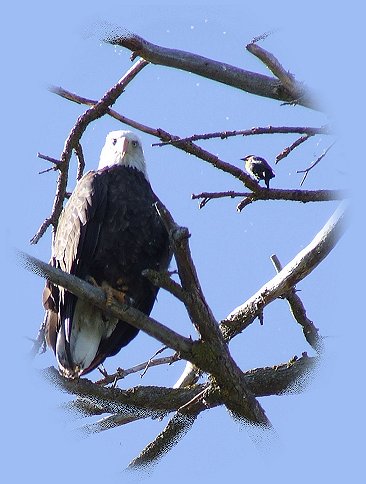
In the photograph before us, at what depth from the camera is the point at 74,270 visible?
4.89m

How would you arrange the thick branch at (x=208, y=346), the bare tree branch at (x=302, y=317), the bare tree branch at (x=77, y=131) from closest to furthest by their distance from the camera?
1. the thick branch at (x=208, y=346)
2. the bare tree branch at (x=77, y=131)
3. the bare tree branch at (x=302, y=317)

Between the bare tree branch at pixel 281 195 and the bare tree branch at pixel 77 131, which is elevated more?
the bare tree branch at pixel 77 131

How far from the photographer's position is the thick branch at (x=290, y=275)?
178 inches

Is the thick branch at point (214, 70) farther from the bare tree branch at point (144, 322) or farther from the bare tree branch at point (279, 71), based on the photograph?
the bare tree branch at point (144, 322)

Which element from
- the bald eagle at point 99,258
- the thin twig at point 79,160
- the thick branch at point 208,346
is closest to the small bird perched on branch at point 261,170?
the bald eagle at point 99,258

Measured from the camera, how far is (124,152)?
19.0 feet

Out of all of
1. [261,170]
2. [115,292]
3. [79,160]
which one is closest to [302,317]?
[261,170]

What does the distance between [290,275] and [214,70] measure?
134cm

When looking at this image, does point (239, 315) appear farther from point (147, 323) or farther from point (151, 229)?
point (147, 323)

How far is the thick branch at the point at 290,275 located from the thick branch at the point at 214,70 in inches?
33.5

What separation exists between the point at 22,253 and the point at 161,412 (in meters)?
1.49

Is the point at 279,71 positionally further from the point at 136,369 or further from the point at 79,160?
the point at 136,369

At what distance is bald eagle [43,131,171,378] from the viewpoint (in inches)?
195

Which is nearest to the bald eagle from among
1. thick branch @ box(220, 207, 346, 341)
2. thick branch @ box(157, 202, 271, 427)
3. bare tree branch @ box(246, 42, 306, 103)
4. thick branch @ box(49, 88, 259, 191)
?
thick branch @ box(220, 207, 346, 341)
